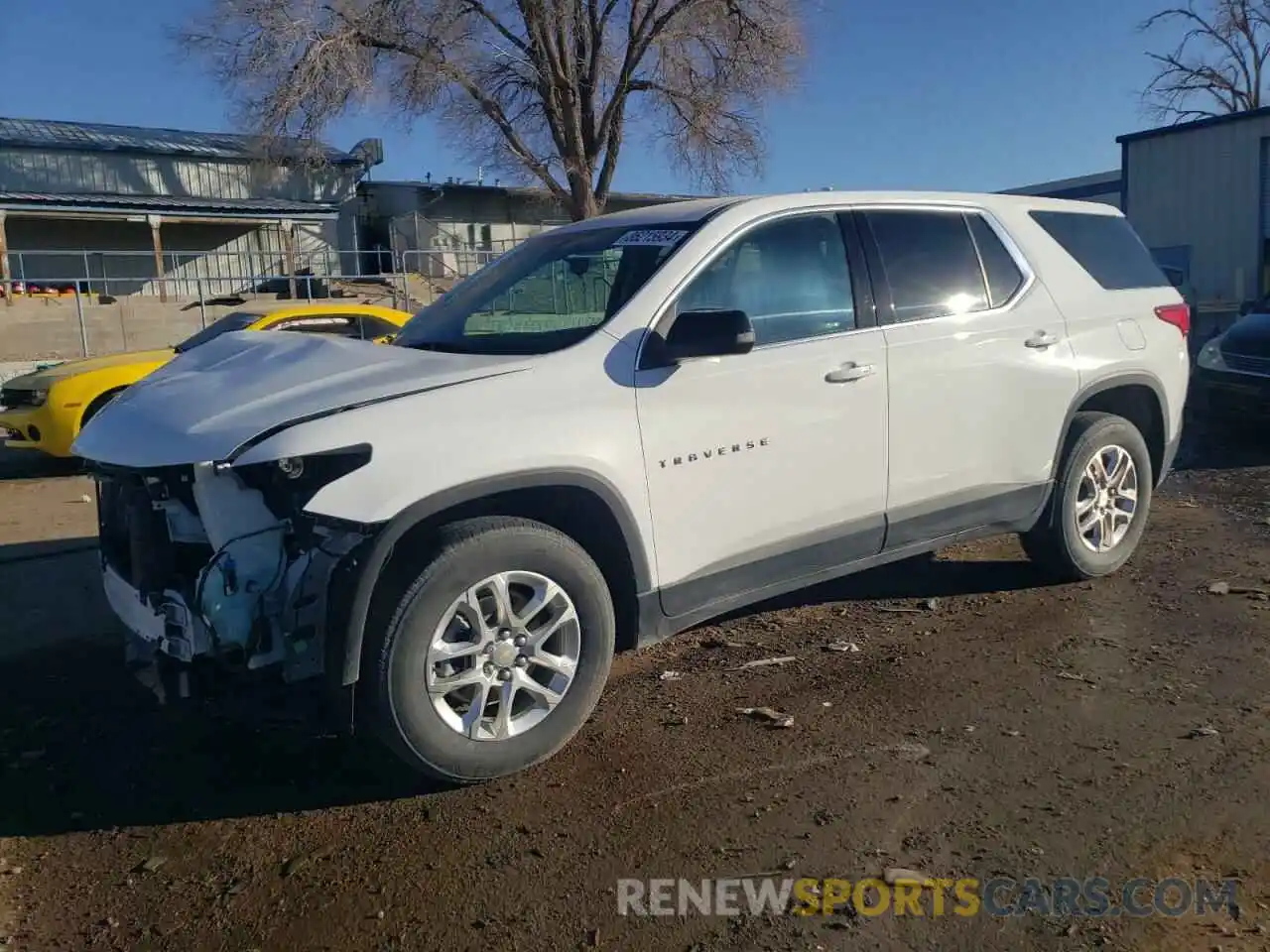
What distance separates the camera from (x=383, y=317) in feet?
34.7

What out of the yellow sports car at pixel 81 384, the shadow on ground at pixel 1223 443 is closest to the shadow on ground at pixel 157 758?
the yellow sports car at pixel 81 384

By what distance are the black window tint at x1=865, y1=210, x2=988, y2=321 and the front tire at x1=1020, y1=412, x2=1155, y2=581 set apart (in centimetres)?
98

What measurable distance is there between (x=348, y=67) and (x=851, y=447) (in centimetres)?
2580

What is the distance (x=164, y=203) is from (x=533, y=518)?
31.6 meters

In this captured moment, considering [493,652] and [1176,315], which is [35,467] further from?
[1176,315]

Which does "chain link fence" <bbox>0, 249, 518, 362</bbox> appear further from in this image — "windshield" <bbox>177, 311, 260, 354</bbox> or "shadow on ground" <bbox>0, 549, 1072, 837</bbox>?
"shadow on ground" <bbox>0, 549, 1072, 837</bbox>

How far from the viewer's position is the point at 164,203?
102ft

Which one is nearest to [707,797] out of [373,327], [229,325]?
[373,327]

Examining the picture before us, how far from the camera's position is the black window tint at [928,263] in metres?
4.40

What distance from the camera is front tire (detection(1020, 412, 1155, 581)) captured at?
16.7ft

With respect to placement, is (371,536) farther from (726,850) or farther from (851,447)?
A: (851,447)

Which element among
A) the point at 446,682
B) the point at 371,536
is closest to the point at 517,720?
the point at 446,682

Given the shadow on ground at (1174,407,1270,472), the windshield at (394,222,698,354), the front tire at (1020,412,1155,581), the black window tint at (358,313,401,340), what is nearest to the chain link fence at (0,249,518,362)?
the black window tint at (358,313,401,340)

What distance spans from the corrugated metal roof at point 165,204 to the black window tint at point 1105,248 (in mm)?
29949
